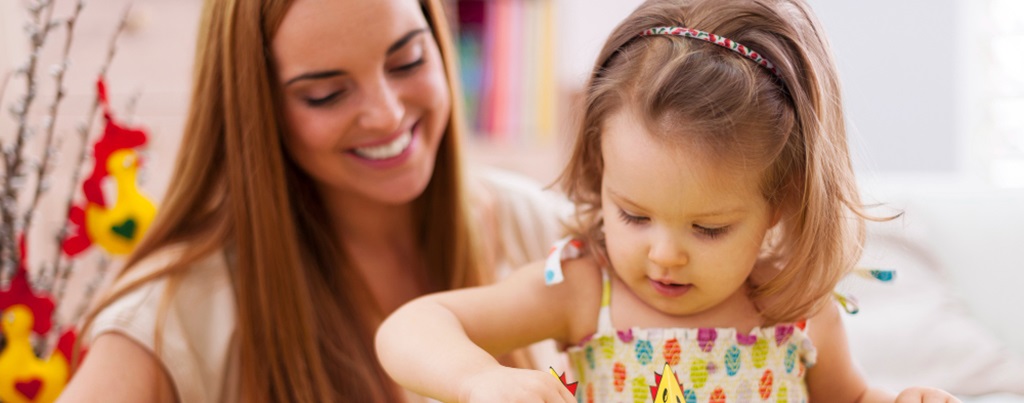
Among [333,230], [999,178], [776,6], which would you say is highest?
[776,6]

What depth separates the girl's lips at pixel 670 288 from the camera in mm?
895

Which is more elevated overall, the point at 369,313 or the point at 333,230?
the point at 333,230

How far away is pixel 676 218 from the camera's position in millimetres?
835

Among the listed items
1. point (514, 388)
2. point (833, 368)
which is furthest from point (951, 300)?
point (514, 388)

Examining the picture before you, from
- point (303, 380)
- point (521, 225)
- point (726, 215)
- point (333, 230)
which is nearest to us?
point (726, 215)

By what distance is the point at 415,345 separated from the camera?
882 mm

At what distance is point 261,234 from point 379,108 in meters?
0.25

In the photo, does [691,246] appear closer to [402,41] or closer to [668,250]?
[668,250]

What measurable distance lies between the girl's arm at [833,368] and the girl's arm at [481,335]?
9.2 inches

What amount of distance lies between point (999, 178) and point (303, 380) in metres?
2.17

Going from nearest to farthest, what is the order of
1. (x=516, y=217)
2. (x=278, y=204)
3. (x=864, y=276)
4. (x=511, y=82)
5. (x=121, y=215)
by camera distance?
(x=864, y=276), (x=278, y=204), (x=121, y=215), (x=516, y=217), (x=511, y=82)

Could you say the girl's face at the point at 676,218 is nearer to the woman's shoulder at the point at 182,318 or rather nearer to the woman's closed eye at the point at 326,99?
the woman's closed eye at the point at 326,99

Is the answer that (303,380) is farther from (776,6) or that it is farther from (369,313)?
(776,6)

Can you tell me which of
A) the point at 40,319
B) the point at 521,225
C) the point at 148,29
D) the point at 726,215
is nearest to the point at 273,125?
the point at 40,319
